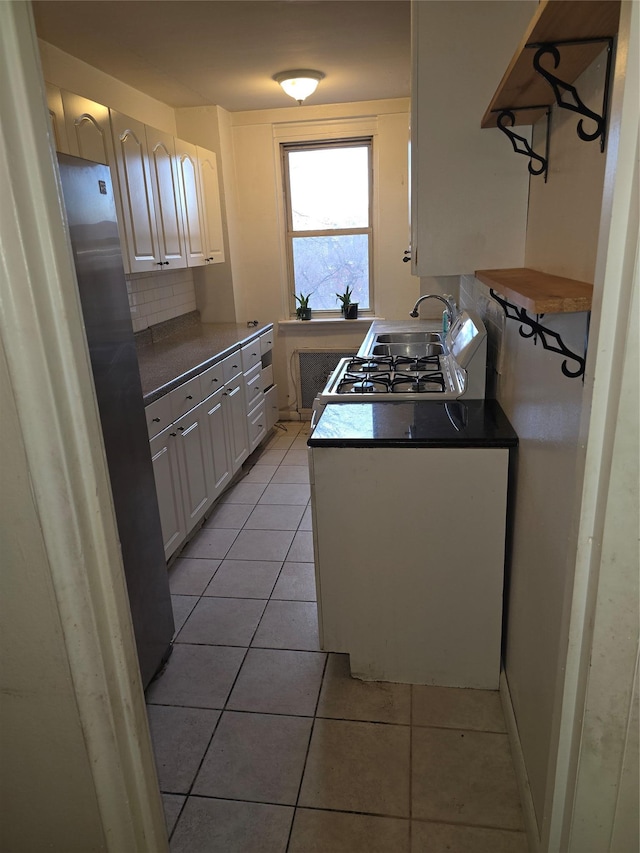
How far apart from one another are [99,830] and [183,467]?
1.97m

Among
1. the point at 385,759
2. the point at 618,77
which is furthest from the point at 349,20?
the point at 385,759

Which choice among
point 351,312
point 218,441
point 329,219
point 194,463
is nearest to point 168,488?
point 194,463

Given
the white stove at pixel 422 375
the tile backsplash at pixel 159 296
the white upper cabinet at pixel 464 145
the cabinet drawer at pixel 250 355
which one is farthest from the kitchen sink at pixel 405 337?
the white upper cabinet at pixel 464 145

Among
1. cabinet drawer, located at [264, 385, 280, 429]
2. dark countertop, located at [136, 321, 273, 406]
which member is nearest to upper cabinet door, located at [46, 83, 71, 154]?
dark countertop, located at [136, 321, 273, 406]

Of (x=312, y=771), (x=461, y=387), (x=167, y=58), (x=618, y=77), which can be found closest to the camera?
(x=618, y=77)

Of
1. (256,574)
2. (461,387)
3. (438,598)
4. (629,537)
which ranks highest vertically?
(629,537)

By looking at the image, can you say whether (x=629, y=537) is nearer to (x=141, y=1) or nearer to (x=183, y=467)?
(x=183, y=467)

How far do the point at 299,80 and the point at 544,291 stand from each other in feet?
10.3

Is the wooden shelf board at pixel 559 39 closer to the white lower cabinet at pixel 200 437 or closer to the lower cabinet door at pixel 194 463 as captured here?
the white lower cabinet at pixel 200 437

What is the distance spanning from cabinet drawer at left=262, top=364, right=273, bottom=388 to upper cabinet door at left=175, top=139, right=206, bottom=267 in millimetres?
914

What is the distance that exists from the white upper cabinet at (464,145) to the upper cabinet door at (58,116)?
150cm

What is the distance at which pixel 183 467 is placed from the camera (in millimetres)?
2893

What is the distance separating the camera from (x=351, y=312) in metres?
4.81

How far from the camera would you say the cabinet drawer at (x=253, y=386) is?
13.3 feet
